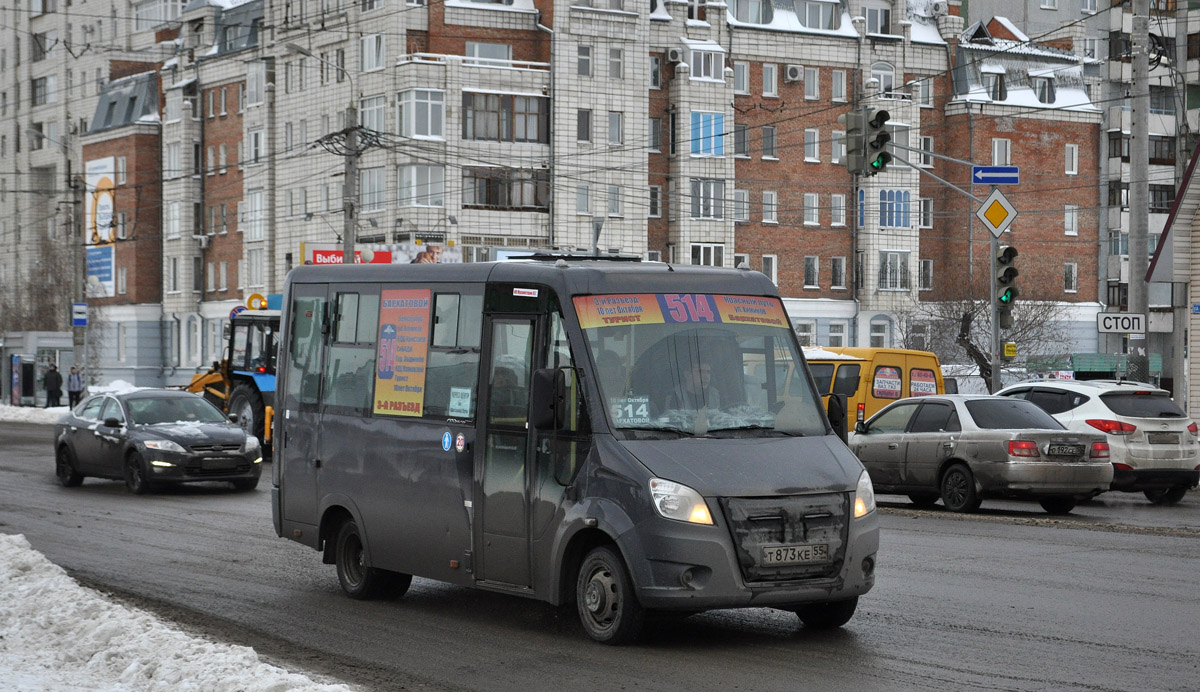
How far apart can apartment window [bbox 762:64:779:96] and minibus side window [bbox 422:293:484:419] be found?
213 ft

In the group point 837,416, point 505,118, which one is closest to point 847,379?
point 837,416

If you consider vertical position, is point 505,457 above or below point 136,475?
above

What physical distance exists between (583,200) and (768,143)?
38.9 feet

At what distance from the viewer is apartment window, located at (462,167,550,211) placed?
2549 inches

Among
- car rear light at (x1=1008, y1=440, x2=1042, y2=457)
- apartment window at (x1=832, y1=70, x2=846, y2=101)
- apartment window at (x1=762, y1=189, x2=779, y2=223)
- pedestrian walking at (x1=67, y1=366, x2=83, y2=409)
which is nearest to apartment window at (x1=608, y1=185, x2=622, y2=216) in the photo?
apartment window at (x1=762, y1=189, x2=779, y2=223)

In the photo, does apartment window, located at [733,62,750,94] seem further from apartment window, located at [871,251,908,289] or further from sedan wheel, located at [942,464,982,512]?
sedan wheel, located at [942,464,982,512]

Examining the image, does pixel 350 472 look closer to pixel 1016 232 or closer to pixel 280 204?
pixel 280 204

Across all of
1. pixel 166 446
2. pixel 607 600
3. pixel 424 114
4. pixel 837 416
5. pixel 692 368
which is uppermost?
pixel 424 114

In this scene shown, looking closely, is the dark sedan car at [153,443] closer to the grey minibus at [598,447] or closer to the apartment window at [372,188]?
the grey minibus at [598,447]

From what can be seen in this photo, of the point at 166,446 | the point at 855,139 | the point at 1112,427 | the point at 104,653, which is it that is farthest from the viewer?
the point at 855,139

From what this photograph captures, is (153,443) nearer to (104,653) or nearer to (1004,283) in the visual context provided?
(1004,283)

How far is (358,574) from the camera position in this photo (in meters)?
12.4

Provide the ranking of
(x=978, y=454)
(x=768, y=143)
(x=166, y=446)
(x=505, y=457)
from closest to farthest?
(x=505, y=457)
(x=978, y=454)
(x=166, y=446)
(x=768, y=143)

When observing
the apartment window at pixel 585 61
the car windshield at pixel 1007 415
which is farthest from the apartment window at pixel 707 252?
the car windshield at pixel 1007 415
